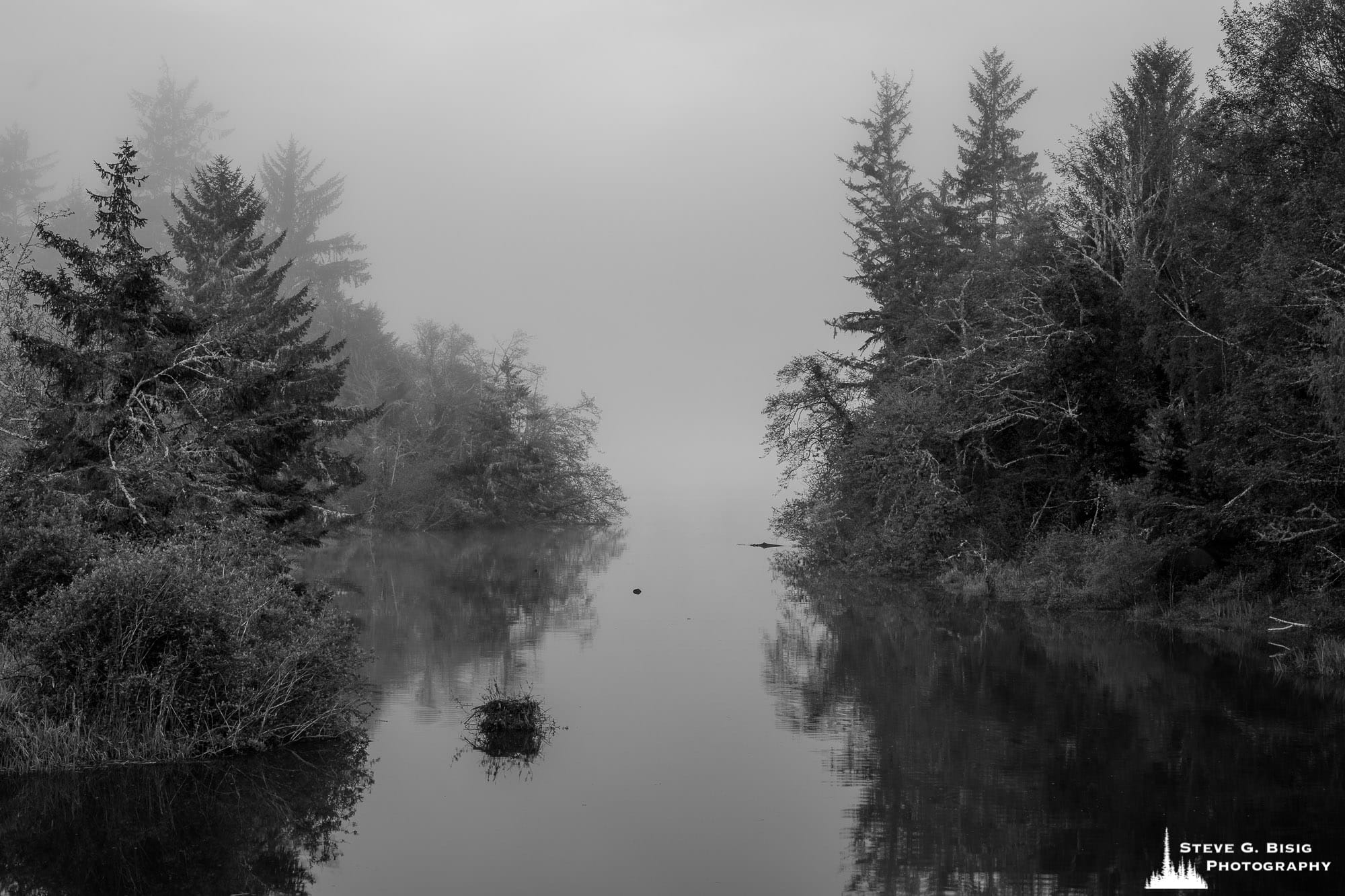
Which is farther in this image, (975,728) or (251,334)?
(251,334)

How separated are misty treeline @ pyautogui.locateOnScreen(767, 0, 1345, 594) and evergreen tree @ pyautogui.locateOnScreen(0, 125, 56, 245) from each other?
70911 millimetres

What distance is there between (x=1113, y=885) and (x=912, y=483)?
74.7ft

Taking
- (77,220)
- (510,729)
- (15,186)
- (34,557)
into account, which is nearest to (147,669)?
(34,557)

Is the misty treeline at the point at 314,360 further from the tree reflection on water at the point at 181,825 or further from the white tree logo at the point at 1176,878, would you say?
the white tree logo at the point at 1176,878

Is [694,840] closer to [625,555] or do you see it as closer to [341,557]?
[341,557]

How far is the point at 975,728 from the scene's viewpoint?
15922 millimetres

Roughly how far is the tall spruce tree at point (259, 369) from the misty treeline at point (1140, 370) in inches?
616

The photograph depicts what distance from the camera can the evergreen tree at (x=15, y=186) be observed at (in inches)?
3319

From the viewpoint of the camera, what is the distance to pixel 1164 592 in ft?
86.5

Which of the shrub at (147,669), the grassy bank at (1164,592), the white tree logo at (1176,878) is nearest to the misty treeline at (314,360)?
the shrub at (147,669)

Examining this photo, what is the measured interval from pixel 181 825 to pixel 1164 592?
22399mm

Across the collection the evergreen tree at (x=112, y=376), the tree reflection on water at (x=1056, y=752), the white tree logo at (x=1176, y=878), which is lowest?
the white tree logo at (x=1176, y=878)

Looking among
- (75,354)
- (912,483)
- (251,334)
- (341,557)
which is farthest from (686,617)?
(341,557)

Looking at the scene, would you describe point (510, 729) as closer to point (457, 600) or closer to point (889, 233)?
point (457, 600)
